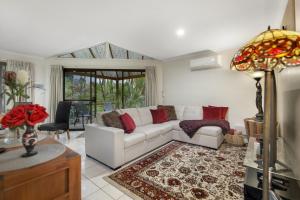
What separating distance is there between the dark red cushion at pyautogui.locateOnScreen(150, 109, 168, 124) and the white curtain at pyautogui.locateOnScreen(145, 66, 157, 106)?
1205 millimetres

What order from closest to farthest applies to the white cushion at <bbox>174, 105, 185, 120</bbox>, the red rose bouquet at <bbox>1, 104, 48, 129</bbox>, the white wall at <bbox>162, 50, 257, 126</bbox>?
the red rose bouquet at <bbox>1, 104, 48, 129</bbox>
the white wall at <bbox>162, 50, 257, 126</bbox>
the white cushion at <bbox>174, 105, 185, 120</bbox>

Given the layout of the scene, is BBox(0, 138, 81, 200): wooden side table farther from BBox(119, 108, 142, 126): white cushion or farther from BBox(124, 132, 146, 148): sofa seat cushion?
BBox(119, 108, 142, 126): white cushion

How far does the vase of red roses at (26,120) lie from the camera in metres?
1.02

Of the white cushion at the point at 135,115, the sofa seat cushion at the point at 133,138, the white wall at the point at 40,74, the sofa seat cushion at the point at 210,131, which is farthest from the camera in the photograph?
the white wall at the point at 40,74

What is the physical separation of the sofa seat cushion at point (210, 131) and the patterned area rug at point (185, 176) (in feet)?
1.17

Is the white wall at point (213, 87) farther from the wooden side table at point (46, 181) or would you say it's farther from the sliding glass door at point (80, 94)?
the wooden side table at point (46, 181)

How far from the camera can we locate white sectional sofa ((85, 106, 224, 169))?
2.43m

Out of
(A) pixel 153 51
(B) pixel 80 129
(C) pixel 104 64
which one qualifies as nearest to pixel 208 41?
(A) pixel 153 51

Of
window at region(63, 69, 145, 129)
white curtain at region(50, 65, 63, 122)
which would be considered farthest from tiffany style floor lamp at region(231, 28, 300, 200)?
white curtain at region(50, 65, 63, 122)

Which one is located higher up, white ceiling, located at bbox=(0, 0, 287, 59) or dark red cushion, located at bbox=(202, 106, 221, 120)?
white ceiling, located at bbox=(0, 0, 287, 59)

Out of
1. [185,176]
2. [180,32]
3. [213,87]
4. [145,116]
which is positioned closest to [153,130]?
[145,116]

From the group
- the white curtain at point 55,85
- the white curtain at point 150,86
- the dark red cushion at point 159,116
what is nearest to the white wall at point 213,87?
the white curtain at point 150,86

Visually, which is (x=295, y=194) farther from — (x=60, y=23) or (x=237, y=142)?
(x=60, y=23)

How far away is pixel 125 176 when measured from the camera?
86.1 inches
